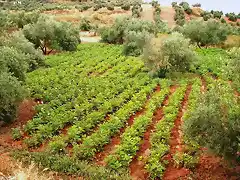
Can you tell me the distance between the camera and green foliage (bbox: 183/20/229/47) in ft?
149

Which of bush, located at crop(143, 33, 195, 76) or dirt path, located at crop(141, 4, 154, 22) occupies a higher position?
bush, located at crop(143, 33, 195, 76)

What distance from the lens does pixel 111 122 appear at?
738 inches

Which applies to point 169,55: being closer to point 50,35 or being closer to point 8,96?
point 8,96

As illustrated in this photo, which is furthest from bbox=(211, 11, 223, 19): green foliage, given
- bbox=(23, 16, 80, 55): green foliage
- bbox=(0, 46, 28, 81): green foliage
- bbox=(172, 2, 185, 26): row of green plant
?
bbox=(0, 46, 28, 81): green foliage

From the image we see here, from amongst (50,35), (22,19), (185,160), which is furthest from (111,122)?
(22,19)

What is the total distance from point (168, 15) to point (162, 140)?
63.2 metres

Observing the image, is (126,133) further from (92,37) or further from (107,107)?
(92,37)

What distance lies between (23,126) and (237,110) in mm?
10462

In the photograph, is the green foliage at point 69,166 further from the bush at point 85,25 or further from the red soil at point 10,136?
the bush at point 85,25

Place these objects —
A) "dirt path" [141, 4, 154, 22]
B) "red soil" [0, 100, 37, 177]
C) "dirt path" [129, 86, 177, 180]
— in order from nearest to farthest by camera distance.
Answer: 1. "red soil" [0, 100, 37, 177]
2. "dirt path" [129, 86, 177, 180]
3. "dirt path" [141, 4, 154, 22]

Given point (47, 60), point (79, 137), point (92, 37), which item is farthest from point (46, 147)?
point (92, 37)

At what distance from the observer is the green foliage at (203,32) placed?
149 feet

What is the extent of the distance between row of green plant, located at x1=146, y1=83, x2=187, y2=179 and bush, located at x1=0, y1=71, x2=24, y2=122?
701 cm

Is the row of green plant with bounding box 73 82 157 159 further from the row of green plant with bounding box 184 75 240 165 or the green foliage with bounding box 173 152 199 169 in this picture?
the row of green plant with bounding box 184 75 240 165
